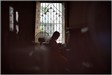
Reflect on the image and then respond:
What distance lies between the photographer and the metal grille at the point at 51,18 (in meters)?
1.13

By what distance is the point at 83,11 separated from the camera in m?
1.14

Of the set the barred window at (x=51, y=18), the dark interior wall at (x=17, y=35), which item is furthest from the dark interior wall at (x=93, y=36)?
the dark interior wall at (x=17, y=35)

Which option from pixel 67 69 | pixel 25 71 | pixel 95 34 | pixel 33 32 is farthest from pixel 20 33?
pixel 95 34

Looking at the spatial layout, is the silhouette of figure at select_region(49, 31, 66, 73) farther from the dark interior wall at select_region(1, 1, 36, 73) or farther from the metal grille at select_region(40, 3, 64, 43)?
the dark interior wall at select_region(1, 1, 36, 73)

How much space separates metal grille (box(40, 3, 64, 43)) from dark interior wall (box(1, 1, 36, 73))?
0.20 feet

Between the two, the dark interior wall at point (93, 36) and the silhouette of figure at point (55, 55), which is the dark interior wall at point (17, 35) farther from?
the dark interior wall at point (93, 36)

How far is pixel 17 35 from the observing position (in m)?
1.13

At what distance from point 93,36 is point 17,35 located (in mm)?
493

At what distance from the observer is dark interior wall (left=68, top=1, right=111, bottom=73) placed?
114cm

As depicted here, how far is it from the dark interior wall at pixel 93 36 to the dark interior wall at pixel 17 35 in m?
0.28

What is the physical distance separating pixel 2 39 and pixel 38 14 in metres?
0.28

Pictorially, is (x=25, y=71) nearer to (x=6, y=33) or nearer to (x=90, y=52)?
(x=6, y=33)

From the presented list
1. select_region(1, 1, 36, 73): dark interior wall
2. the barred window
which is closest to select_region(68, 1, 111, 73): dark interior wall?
the barred window

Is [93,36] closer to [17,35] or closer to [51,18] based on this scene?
[51,18]
